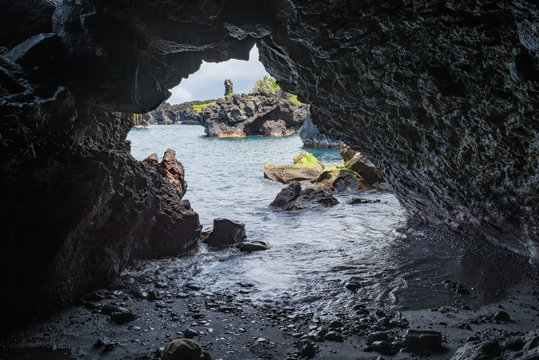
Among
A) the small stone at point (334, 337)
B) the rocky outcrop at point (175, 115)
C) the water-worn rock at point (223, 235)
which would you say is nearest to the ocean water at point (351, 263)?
the water-worn rock at point (223, 235)

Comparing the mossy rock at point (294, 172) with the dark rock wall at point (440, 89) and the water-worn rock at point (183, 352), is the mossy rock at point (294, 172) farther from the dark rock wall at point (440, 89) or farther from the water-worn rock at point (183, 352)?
the water-worn rock at point (183, 352)

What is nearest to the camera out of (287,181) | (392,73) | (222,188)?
(392,73)

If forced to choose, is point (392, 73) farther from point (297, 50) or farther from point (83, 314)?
point (83, 314)

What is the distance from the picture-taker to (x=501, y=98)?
3.88 metres

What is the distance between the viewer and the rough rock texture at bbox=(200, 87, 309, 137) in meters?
60.7

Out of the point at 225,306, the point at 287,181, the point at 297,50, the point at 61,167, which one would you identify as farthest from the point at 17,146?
the point at 287,181

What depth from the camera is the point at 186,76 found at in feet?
19.4

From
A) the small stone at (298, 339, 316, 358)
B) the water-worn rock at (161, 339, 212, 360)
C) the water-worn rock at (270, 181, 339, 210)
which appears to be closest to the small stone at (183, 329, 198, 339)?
the water-worn rock at (161, 339, 212, 360)

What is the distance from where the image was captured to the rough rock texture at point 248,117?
6072cm

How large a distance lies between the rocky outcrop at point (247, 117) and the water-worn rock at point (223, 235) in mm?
53099

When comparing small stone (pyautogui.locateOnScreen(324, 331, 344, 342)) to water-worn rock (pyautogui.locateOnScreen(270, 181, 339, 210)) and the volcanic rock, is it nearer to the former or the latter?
the volcanic rock

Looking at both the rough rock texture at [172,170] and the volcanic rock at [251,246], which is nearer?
the volcanic rock at [251,246]

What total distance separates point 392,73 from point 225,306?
3.82 meters

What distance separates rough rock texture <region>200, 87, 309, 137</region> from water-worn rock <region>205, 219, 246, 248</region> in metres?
53.1
